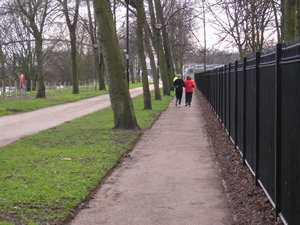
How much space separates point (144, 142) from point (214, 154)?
243 cm

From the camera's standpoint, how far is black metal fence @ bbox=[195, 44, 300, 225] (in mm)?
4156

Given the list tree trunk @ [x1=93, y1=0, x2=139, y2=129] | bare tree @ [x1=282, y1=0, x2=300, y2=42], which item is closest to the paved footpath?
tree trunk @ [x1=93, y1=0, x2=139, y2=129]

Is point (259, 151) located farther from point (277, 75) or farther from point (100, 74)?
point (100, 74)

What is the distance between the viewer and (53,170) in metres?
7.79

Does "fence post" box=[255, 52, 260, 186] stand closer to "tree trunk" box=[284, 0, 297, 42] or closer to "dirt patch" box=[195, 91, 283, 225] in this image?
"dirt patch" box=[195, 91, 283, 225]

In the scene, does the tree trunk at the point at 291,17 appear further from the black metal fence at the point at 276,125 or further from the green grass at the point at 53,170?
the black metal fence at the point at 276,125

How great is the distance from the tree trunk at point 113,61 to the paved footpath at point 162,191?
274 centimetres

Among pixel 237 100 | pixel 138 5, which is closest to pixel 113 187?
pixel 237 100

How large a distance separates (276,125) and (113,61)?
8.93m

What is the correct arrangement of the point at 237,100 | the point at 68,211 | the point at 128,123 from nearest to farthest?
the point at 68,211
the point at 237,100
the point at 128,123

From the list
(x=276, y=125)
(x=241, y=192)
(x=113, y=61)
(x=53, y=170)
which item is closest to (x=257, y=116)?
(x=241, y=192)

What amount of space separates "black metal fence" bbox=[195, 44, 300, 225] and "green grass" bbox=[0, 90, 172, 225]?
2291 mm

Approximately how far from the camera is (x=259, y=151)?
6430mm

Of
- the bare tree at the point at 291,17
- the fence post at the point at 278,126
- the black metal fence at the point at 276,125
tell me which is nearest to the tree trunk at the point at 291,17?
the bare tree at the point at 291,17
